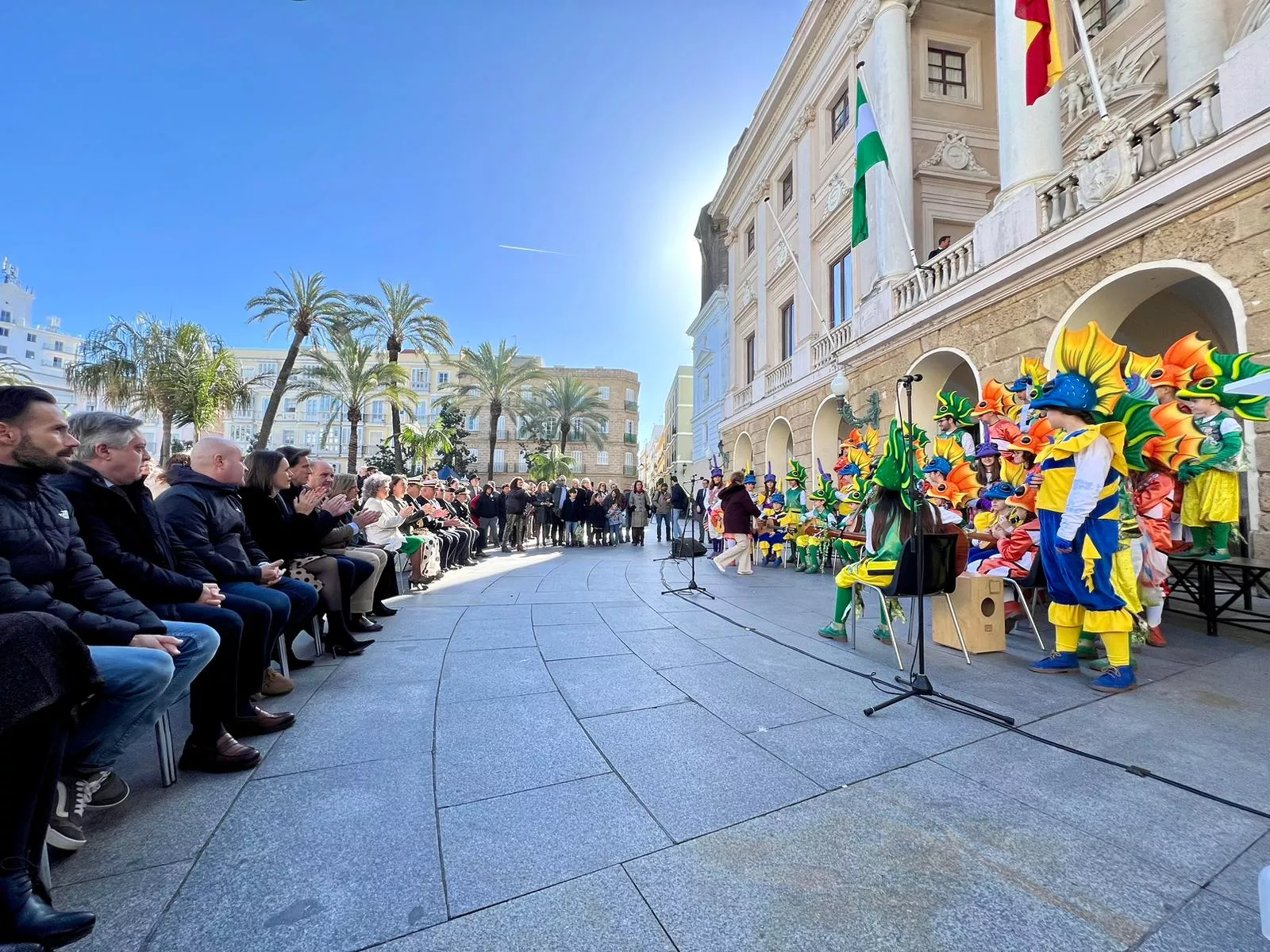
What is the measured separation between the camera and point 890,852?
1873 mm

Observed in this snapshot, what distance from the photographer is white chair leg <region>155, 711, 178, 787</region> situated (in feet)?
7.56

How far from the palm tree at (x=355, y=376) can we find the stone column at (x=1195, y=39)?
20933 millimetres

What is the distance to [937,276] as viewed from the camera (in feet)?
34.3

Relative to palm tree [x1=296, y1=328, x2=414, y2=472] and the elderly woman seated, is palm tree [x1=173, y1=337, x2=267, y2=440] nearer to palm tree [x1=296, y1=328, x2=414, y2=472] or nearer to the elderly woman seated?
palm tree [x1=296, y1=328, x2=414, y2=472]

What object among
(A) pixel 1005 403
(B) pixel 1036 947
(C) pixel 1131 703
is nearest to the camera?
(B) pixel 1036 947

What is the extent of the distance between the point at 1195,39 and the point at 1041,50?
75.0 inches

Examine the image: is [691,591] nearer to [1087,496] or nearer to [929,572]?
[929,572]

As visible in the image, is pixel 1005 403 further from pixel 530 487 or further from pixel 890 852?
pixel 530 487

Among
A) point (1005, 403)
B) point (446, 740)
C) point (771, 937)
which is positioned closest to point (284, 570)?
point (446, 740)

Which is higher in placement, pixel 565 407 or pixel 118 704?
pixel 565 407

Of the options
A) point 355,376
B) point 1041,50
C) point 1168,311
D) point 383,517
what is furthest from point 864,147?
point 355,376

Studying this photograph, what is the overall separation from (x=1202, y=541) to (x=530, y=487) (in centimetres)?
1690

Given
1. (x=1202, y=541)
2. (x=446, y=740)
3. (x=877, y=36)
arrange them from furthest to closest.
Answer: (x=877, y=36)
(x=1202, y=541)
(x=446, y=740)

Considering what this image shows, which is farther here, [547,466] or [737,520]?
[547,466]
